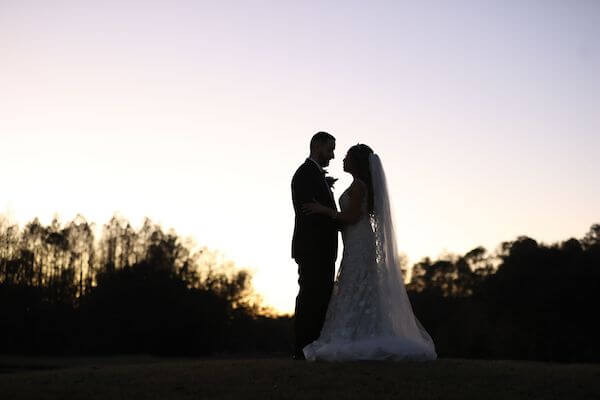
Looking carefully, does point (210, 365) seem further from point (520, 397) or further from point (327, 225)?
point (520, 397)

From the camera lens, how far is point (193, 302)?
6109cm

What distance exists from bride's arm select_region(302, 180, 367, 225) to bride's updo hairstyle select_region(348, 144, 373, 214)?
7.4 inches

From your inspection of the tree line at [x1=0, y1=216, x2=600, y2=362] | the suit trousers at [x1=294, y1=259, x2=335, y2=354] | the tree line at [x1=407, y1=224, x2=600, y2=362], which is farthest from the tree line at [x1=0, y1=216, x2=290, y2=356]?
the suit trousers at [x1=294, y1=259, x2=335, y2=354]

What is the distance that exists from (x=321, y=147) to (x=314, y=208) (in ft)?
4.74

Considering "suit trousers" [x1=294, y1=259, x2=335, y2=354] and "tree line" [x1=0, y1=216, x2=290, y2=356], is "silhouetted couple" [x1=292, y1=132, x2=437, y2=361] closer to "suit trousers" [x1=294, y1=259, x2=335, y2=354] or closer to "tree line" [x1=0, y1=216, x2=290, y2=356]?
"suit trousers" [x1=294, y1=259, x2=335, y2=354]

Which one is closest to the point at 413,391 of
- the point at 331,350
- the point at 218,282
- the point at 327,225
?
Answer: the point at 331,350

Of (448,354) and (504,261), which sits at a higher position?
(504,261)

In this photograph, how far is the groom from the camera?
13.8m

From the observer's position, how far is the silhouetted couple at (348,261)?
12992 mm

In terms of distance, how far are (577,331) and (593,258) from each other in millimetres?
5963

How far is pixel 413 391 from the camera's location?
10117 millimetres

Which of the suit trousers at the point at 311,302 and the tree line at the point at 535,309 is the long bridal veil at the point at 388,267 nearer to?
the suit trousers at the point at 311,302

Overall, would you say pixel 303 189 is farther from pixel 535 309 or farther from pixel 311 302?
pixel 535 309

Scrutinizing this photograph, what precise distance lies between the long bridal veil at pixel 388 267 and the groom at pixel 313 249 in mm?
1065
